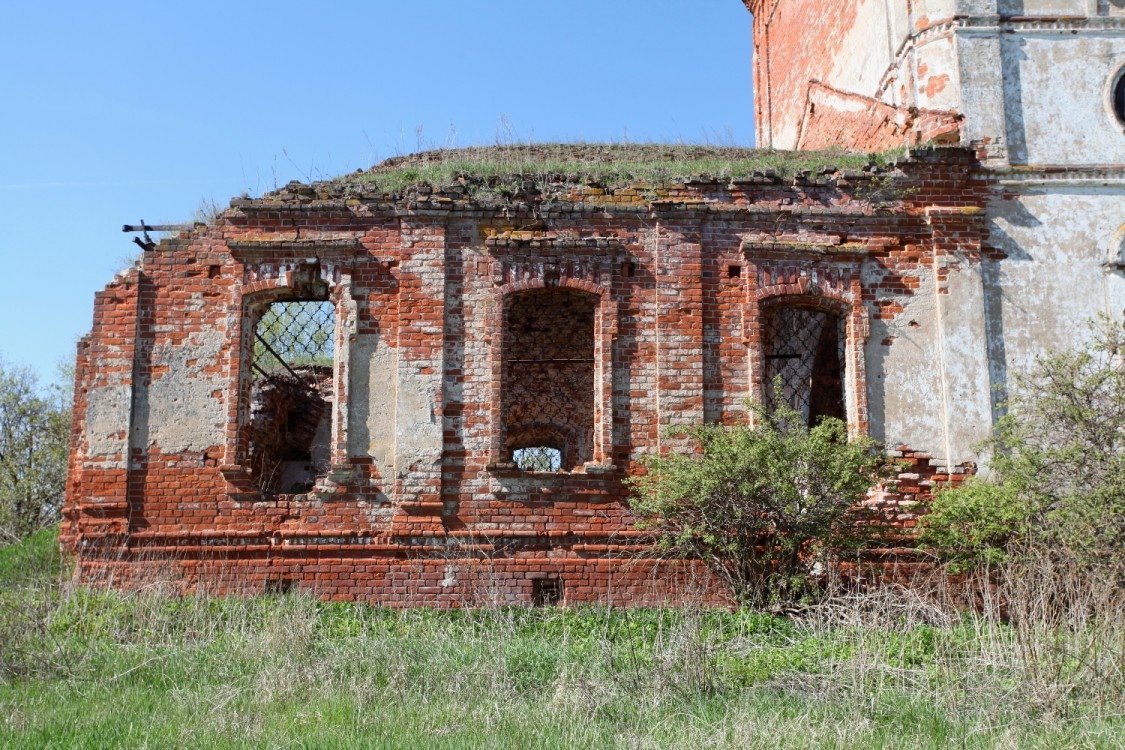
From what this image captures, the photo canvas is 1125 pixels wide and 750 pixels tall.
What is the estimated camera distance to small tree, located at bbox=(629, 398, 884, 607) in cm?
1004

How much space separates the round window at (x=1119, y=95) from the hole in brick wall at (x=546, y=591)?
8.82m

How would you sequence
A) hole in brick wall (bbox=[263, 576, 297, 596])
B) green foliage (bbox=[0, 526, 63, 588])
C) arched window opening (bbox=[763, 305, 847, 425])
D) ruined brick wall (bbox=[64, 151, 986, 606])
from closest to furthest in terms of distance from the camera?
hole in brick wall (bbox=[263, 576, 297, 596]) < ruined brick wall (bbox=[64, 151, 986, 606]) < green foliage (bbox=[0, 526, 63, 588]) < arched window opening (bbox=[763, 305, 847, 425])

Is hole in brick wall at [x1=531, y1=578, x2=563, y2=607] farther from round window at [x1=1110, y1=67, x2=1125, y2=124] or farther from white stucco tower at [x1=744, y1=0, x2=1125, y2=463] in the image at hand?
round window at [x1=1110, y1=67, x2=1125, y2=124]

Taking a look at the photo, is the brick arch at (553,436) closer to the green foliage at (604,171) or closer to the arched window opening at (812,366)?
the arched window opening at (812,366)

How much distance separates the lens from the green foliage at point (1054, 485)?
30.4 ft

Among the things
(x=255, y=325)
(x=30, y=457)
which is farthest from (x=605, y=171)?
(x=30, y=457)

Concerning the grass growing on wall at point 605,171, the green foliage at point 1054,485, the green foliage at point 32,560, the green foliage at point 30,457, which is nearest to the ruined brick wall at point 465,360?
the grass growing on wall at point 605,171

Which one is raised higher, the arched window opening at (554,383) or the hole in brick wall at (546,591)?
the arched window opening at (554,383)

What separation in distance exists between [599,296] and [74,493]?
6238mm

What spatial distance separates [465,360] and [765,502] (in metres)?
3.64

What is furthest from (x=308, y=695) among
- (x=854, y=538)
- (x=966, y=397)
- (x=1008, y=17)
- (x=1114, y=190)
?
(x=1008, y=17)

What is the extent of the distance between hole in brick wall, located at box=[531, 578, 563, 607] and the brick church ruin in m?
0.04

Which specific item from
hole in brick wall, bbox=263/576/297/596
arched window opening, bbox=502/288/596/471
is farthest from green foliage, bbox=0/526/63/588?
arched window opening, bbox=502/288/596/471

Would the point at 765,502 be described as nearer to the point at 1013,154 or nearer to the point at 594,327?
the point at 594,327
